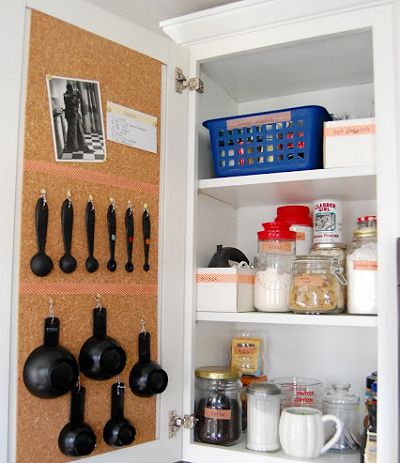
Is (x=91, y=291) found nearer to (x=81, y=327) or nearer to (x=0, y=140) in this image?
(x=81, y=327)

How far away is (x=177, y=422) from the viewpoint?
1.39 m

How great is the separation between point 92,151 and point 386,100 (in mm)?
689

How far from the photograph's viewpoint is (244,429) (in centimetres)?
159

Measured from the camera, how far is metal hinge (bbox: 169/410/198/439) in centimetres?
138

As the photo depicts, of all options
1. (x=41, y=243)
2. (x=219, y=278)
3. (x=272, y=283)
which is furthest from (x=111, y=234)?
(x=272, y=283)

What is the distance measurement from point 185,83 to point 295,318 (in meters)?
0.70

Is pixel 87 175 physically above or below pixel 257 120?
below

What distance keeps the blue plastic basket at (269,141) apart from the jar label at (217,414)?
2.12 ft

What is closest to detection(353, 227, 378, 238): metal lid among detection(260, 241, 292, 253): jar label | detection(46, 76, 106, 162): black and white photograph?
detection(260, 241, 292, 253): jar label

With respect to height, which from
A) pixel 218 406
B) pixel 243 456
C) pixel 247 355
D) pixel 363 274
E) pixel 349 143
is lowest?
pixel 243 456

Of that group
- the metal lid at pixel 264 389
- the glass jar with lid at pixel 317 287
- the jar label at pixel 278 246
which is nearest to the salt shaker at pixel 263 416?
the metal lid at pixel 264 389

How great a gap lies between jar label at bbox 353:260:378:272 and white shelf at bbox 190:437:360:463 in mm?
476

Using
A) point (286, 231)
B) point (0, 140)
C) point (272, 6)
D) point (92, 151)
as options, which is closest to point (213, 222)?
point (286, 231)

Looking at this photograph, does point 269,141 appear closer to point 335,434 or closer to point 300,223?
point 300,223
